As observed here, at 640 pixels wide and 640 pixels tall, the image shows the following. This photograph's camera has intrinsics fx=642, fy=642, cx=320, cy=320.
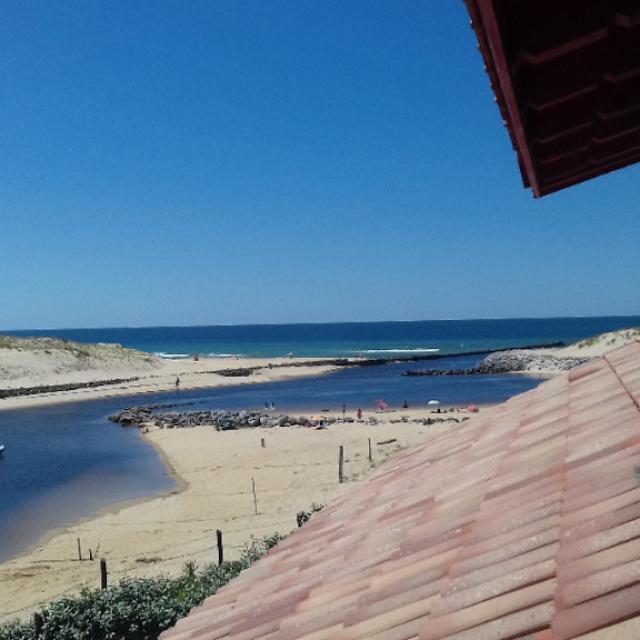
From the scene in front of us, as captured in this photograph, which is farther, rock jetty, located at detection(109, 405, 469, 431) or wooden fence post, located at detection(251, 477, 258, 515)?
rock jetty, located at detection(109, 405, 469, 431)

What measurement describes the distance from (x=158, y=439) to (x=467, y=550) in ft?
121

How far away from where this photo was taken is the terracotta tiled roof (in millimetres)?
1783

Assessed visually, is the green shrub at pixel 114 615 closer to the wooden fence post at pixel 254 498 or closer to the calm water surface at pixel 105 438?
the calm water surface at pixel 105 438

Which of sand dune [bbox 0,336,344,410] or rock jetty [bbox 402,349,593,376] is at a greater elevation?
sand dune [bbox 0,336,344,410]

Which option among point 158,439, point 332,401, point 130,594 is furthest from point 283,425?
point 130,594

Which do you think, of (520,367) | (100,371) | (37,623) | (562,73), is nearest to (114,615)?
(37,623)

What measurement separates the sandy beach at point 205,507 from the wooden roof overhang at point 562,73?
10.3m

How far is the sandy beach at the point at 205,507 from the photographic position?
53.5ft

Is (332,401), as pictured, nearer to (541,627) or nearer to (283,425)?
(283,425)

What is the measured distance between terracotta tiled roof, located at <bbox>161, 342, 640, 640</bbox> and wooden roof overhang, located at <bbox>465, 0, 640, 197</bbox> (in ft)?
4.69

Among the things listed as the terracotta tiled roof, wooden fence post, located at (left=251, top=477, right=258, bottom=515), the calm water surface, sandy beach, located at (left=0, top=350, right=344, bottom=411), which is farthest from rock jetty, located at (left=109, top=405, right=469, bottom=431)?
the terracotta tiled roof

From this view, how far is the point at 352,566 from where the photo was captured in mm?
3209

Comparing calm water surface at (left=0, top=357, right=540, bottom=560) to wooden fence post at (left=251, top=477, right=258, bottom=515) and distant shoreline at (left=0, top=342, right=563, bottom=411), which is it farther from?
distant shoreline at (left=0, top=342, right=563, bottom=411)

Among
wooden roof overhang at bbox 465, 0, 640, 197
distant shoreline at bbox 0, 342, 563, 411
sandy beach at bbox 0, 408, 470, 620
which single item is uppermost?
wooden roof overhang at bbox 465, 0, 640, 197
